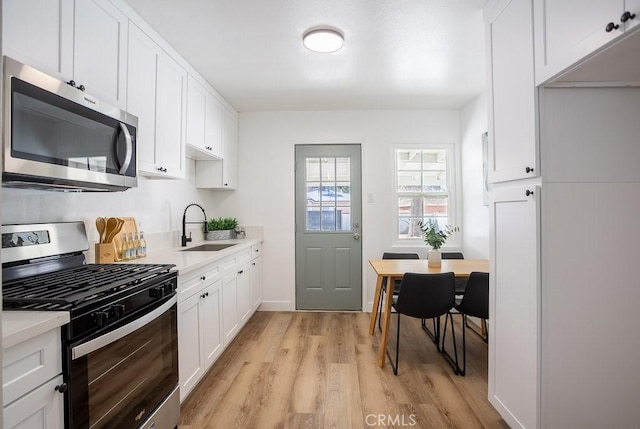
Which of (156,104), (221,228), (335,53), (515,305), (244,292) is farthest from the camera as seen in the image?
(221,228)

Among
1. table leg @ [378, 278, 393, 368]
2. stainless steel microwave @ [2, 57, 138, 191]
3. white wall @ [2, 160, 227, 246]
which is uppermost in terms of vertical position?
stainless steel microwave @ [2, 57, 138, 191]

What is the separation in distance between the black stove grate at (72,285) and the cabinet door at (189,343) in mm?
371

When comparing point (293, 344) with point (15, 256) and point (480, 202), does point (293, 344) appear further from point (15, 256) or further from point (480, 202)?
point (480, 202)

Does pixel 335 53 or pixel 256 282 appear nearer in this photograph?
pixel 335 53

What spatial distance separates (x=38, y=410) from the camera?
101cm

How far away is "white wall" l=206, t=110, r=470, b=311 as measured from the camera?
158 inches

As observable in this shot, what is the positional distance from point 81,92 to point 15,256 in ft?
2.68

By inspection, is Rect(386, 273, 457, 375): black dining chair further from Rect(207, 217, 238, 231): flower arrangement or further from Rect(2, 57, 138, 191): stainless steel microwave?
Rect(207, 217, 238, 231): flower arrangement

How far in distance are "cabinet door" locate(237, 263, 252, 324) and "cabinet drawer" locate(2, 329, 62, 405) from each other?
2051mm

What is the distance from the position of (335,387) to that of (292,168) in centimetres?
256

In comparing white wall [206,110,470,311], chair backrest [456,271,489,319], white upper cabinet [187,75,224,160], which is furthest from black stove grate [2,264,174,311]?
white wall [206,110,470,311]

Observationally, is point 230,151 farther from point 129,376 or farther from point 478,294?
point 478,294

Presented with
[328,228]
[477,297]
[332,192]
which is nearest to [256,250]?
[328,228]

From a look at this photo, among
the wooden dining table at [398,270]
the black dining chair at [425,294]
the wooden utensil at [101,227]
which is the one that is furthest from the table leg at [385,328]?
the wooden utensil at [101,227]
